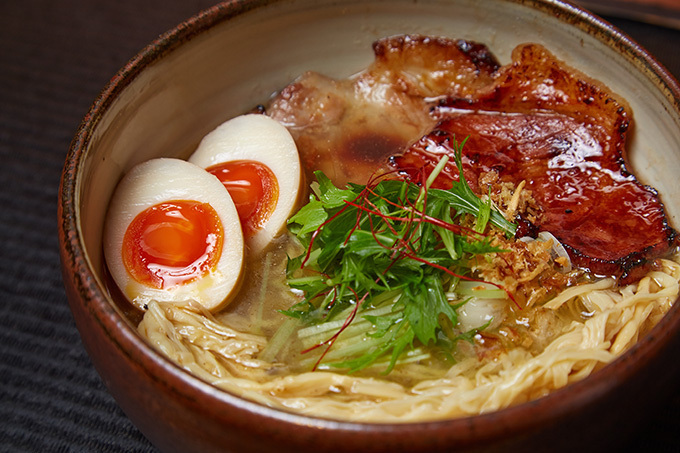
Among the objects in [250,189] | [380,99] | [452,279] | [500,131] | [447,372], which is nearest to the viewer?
[447,372]

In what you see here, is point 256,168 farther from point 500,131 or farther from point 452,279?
point 500,131

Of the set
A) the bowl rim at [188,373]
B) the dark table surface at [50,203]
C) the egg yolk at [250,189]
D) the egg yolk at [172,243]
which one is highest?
the bowl rim at [188,373]

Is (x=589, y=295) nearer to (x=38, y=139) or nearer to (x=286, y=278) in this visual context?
(x=286, y=278)

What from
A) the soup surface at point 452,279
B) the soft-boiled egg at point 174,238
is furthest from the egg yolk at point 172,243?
the soup surface at point 452,279

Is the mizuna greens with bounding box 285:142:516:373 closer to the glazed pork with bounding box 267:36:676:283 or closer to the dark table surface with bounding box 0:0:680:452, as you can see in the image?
the glazed pork with bounding box 267:36:676:283

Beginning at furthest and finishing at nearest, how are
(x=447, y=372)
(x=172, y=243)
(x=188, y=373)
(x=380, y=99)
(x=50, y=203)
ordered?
(x=50, y=203)
(x=380, y=99)
(x=172, y=243)
(x=447, y=372)
(x=188, y=373)

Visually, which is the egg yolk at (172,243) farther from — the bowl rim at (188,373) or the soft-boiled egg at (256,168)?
the bowl rim at (188,373)

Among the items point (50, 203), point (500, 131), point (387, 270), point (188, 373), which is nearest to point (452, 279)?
point (387, 270)
